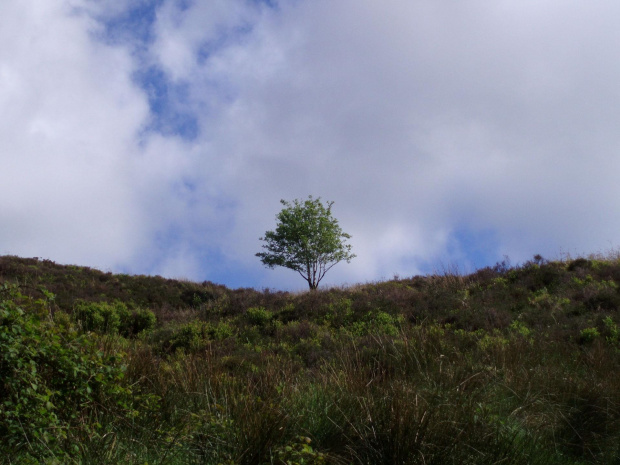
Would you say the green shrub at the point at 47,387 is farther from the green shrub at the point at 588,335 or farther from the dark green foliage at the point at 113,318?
the green shrub at the point at 588,335

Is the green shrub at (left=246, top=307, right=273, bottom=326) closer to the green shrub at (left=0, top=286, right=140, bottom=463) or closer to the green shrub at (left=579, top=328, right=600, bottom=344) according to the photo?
the green shrub at (left=579, top=328, right=600, bottom=344)

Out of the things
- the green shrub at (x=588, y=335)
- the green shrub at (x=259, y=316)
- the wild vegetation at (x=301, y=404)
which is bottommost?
the wild vegetation at (x=301, y=404)

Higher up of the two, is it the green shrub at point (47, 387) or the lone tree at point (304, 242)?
the lone tree at point (304, 242)

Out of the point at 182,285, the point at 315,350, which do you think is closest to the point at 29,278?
the point at 182,285

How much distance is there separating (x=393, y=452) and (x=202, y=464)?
1672mm

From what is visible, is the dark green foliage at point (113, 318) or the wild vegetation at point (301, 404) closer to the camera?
the wild vegetation at point (301, 404)

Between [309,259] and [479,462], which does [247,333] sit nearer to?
[479,462]

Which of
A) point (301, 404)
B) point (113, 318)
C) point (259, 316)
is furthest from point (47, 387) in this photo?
point (259, 316)

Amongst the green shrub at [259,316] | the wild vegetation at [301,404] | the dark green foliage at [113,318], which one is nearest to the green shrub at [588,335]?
the wild vegetation at [301,404]

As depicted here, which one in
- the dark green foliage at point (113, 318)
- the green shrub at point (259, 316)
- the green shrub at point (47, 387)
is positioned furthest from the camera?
the green shrub at point (259, 316)

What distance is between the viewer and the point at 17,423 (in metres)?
4.03

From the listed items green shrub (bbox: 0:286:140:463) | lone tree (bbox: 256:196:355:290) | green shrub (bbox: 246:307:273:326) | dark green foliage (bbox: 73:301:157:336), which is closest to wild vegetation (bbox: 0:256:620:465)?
green shrub (bbox: 0:286:140:463)

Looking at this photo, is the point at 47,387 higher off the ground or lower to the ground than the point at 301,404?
higher

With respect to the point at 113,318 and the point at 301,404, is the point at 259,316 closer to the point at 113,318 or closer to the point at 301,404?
the point at 113,318
